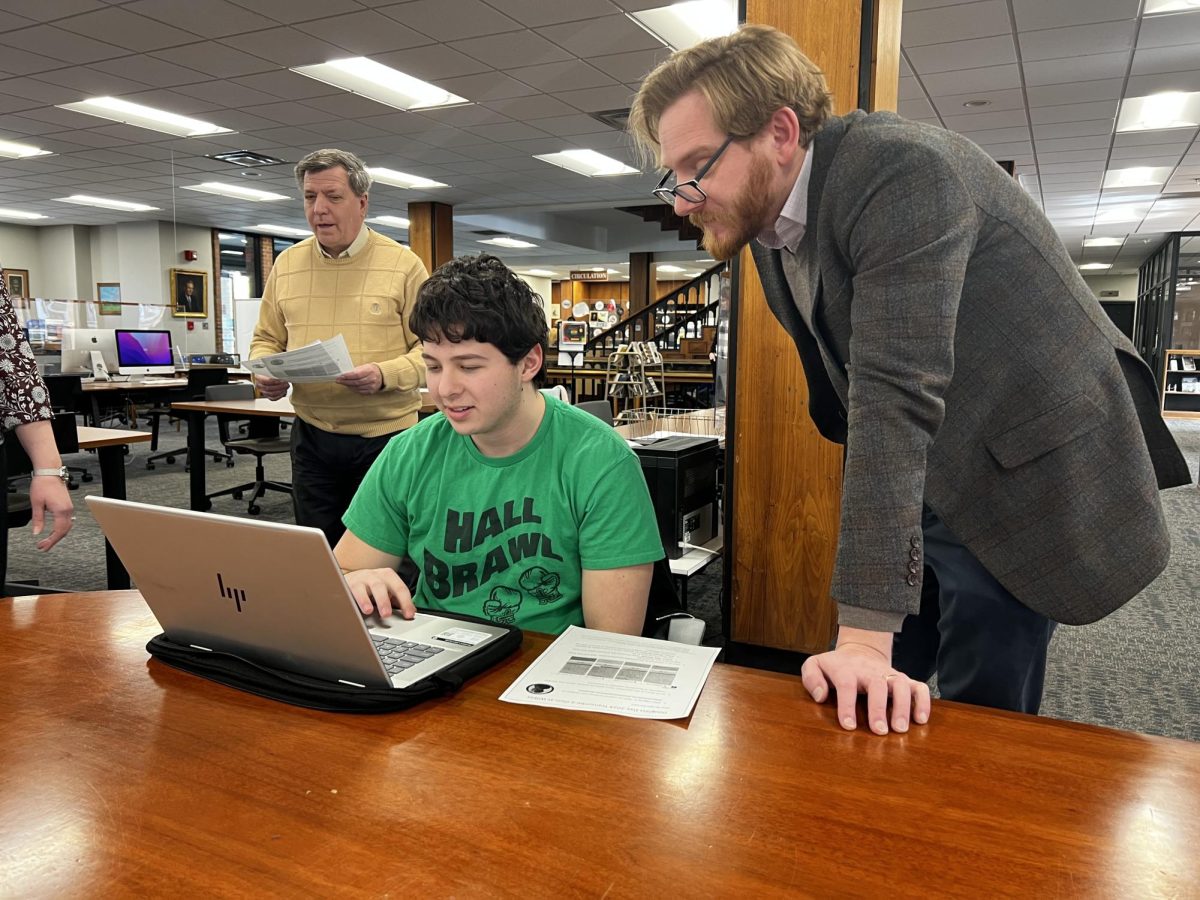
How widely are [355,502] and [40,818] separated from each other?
0.74m

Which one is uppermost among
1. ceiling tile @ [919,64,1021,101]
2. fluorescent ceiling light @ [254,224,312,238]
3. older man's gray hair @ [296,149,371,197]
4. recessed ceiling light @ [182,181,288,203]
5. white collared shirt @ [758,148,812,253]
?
fluorescent ceiling light @ [254,224,312,238]

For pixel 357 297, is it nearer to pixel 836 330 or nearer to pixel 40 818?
pixel 836 330

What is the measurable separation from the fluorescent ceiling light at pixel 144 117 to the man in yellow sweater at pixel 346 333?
17.2 feet

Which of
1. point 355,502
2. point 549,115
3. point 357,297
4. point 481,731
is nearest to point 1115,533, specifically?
point 481,731

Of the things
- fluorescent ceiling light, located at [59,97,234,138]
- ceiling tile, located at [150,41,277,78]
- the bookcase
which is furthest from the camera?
the bookcase

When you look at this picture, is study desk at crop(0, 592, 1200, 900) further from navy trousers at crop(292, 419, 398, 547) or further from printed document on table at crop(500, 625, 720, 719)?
navy trousers at crop(292, 419, 398, 547)

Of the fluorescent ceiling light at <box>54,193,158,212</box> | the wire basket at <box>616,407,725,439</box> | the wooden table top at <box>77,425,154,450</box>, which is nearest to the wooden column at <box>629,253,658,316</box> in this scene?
the fluorescent ceiling light at <box>54,193,158,212</box>

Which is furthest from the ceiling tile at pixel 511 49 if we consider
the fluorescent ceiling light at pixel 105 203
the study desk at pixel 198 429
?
the fluorescent ceiling light at pixel 105 203

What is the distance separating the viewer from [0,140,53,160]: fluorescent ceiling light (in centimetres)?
827

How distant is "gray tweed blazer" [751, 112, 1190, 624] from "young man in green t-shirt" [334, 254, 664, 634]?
398 millimetres

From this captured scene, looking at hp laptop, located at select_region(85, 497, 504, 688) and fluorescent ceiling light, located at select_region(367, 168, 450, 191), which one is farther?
fluorescent ceiling light, located at select_region(367, 168, 450, 191)

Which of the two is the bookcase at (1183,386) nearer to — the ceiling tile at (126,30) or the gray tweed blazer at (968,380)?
the ceiling tile at (126,30)

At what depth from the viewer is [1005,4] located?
4520mm

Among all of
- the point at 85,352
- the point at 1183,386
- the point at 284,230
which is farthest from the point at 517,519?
the point at 1183,386
